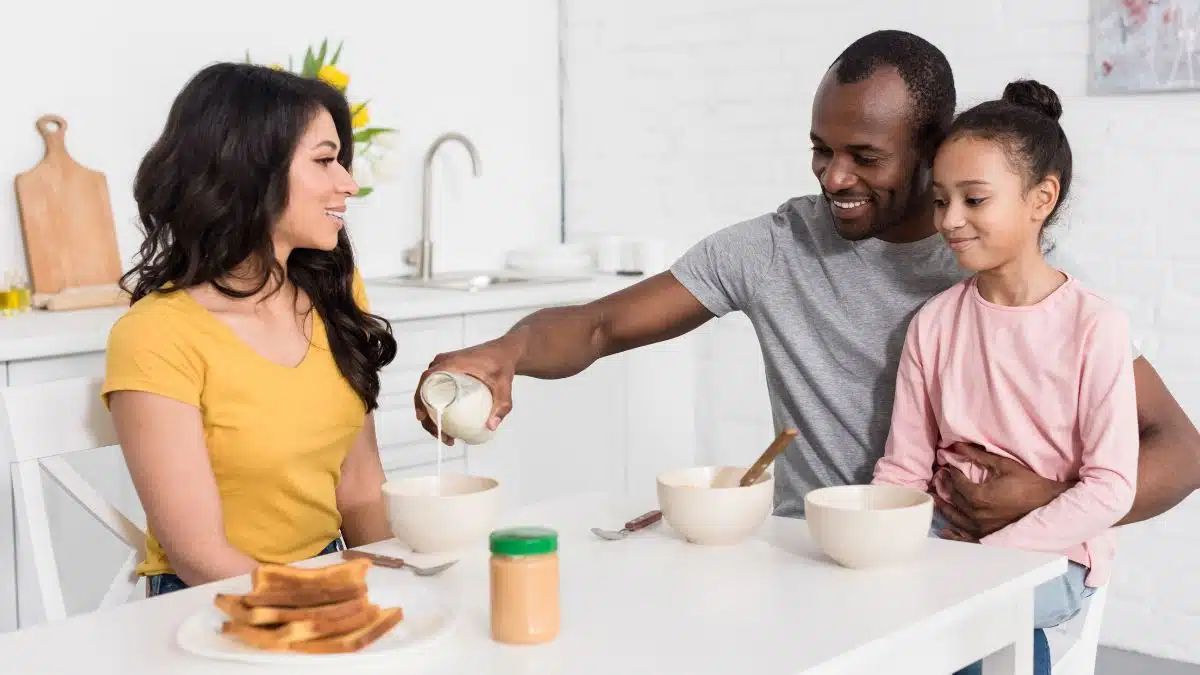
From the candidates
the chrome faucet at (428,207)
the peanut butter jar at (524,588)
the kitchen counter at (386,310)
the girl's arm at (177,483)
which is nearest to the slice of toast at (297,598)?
the peanut butter jar at (524,588)

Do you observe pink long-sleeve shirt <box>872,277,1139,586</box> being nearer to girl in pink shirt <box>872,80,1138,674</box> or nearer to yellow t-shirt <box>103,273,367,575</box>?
girl in pink shirt <box>872,80,1138,674</box>

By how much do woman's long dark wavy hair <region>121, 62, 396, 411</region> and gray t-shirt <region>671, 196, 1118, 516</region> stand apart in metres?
0.57

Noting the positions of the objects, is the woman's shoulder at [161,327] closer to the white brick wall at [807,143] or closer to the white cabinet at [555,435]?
the white cabinet at [555,435]

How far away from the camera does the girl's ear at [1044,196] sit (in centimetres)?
183

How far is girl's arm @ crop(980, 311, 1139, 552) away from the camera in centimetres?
165

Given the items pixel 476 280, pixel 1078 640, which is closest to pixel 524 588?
pixel 1078 640

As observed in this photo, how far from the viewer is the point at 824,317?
2.01 metres

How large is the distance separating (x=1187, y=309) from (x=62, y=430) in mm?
2330

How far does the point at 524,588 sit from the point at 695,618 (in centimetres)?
17

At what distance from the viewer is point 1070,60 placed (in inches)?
124

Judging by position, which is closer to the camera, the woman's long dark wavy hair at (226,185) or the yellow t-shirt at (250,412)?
the yellow t-shirt at (250,412)

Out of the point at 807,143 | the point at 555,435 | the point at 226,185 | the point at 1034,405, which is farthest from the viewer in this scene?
the point at 807,143

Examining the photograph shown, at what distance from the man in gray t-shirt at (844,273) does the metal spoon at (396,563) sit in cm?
48

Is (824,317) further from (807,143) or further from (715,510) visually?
(807,143)
